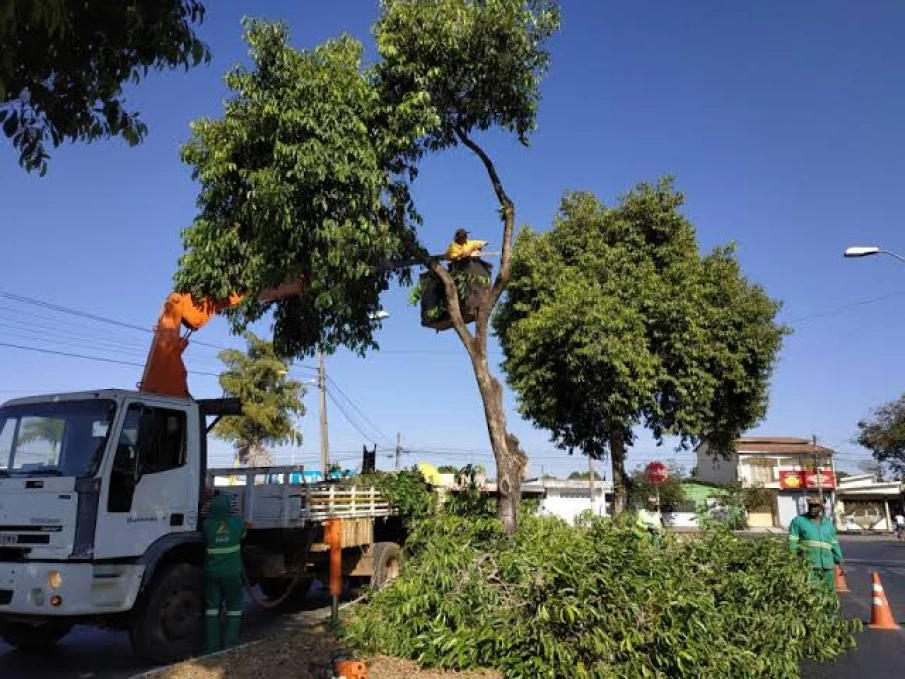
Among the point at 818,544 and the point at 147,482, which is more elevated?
the point at 147,482

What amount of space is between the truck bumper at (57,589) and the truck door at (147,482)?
8.7 inches

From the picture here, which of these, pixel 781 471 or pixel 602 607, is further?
pixel 781 471

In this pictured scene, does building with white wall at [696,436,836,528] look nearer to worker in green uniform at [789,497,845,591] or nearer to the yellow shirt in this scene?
worker in green uniform at [789,497,845,591]

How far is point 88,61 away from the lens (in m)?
5.07

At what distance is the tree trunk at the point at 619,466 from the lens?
1916cm

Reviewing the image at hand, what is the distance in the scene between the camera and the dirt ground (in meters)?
6.61

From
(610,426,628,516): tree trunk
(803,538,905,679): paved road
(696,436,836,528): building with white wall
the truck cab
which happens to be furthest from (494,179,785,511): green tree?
(696,436,836,528): building with white wall

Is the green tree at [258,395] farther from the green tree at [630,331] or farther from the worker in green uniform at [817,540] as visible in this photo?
the worker in green uniform at [817,540]

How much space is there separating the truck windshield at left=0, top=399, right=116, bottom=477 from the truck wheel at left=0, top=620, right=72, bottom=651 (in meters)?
2.13

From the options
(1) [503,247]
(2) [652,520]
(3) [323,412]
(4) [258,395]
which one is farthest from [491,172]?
(4) [258,395]

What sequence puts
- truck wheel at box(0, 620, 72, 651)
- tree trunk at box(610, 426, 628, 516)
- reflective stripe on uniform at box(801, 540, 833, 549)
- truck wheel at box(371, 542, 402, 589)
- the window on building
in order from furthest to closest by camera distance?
the window on building < tree trunk at box(610, 426, 628, 516) < truck wheel at box(371, 542, 402, 589) < reflective stripe on uniform at box(801, 540, 833, 549) < truck wheel at box(0, 620, 72, 651)

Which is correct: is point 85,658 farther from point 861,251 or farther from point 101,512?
point 861,251

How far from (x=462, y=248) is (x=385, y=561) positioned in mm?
5146

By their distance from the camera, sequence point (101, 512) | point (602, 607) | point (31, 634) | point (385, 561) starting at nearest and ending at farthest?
point (602, 607)
point (101, 512)
point (31, 634)
point (385, 561)
